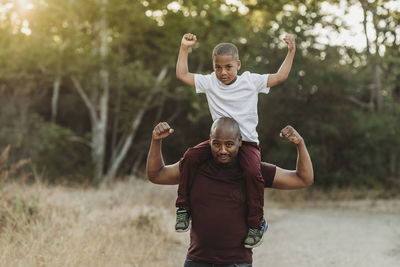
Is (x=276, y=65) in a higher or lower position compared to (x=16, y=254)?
higher

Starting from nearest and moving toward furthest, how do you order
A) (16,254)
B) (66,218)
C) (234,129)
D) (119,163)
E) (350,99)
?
(234,129) → (16,254) → (66,218) → (350,99) → (119,163)

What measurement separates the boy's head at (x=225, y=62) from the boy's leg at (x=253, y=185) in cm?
69

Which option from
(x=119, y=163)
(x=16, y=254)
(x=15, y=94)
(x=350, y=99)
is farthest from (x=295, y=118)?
(x=16, y=254)

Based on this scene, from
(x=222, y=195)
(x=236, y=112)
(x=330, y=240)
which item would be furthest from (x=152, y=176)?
(x=330, y=240)

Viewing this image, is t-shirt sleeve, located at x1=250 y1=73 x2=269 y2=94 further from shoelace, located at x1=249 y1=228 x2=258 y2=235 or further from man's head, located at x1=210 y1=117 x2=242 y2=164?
shoelace, located at x1=249 y1=228 x2=258 y2=235

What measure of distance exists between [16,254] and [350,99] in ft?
45.5

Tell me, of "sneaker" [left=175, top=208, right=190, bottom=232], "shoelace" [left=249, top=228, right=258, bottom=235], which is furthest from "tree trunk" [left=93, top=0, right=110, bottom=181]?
"shoelace" [left=249, top=228, right=258, bottom=235]

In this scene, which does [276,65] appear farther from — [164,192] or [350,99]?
[164,192]

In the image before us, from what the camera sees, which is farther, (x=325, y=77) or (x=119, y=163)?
(x=119, y=163)

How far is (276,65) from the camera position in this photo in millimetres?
16078

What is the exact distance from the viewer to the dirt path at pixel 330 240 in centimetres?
761

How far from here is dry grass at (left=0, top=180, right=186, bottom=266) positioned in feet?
16.5

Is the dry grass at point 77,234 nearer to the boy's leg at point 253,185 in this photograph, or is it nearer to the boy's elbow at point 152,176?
the boy's elbow at point 152,176

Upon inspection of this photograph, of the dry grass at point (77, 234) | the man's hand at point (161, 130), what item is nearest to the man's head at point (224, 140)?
the man's hand at point (161, 130)
